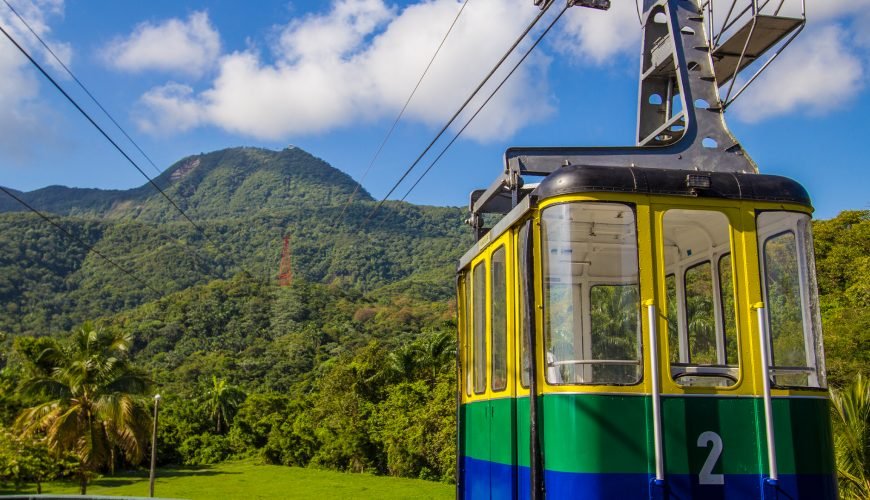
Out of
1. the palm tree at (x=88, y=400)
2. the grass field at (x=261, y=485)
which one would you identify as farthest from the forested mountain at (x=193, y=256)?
the palm tree at (x=88, y=400)

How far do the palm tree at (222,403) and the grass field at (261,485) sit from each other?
414 inches

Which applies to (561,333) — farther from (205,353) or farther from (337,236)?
(337,236)

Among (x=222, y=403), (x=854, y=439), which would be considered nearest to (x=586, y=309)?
(x=854, y=439)

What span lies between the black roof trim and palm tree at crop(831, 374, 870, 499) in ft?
23.5

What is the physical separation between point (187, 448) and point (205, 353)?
29819 mm

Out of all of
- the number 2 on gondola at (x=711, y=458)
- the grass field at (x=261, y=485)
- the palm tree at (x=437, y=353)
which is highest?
the palm tree at (x=437, y=353)

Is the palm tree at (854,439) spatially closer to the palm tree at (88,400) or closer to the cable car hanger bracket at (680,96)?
the cable car hanger bracket at (680,96)

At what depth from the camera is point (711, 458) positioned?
4988 millimetres

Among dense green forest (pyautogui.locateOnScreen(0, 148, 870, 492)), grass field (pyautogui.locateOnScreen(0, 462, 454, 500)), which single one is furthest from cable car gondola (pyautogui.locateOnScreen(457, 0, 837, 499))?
grass field (pyautogui.locateOnScreen(0, 462, 454, 500))

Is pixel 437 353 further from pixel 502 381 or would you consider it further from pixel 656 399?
pixel 656 399

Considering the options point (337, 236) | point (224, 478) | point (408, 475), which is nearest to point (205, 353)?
point (224, 478)

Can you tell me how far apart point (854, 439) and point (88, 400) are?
3072cm

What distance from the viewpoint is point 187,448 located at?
63312 millimetres

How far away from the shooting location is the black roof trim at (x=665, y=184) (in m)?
5.38
